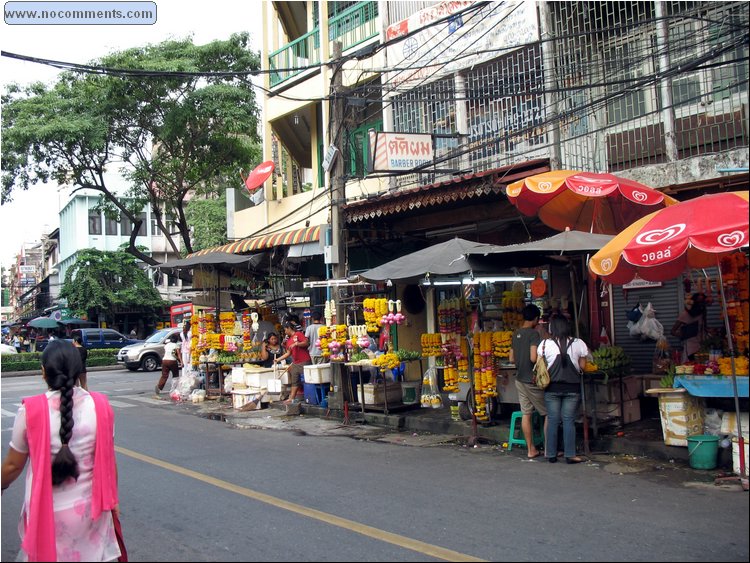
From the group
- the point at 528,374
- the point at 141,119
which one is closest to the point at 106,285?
the point at 141,119

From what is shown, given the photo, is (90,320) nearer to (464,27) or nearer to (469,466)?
(464,27)

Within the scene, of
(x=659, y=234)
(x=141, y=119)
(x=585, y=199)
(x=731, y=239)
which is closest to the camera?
(x=731, y=239)

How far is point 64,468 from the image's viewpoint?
3.77 m

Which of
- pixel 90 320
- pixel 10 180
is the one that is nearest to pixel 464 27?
pixel 10 180

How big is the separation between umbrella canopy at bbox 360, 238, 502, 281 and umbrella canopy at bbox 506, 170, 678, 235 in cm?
93

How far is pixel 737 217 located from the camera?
22.7 feet

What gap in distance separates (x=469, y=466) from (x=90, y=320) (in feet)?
120

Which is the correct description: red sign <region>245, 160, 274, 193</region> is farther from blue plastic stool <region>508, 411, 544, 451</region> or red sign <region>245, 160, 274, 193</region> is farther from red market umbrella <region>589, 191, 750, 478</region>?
red market umbrella <region>589, 191, 750, 478</region>

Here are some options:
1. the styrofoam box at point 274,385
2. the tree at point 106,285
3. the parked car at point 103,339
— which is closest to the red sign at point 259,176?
the styrofoam box at point 274,385

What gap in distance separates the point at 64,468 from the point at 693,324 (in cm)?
854

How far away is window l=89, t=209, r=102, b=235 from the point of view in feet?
152

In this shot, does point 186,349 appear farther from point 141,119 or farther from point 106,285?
point 106,285

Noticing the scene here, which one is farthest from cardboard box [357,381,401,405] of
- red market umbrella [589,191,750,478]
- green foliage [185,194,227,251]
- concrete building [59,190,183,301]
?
concrete building [59,190,183,301]

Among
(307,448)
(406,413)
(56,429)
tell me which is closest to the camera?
(56,429)
